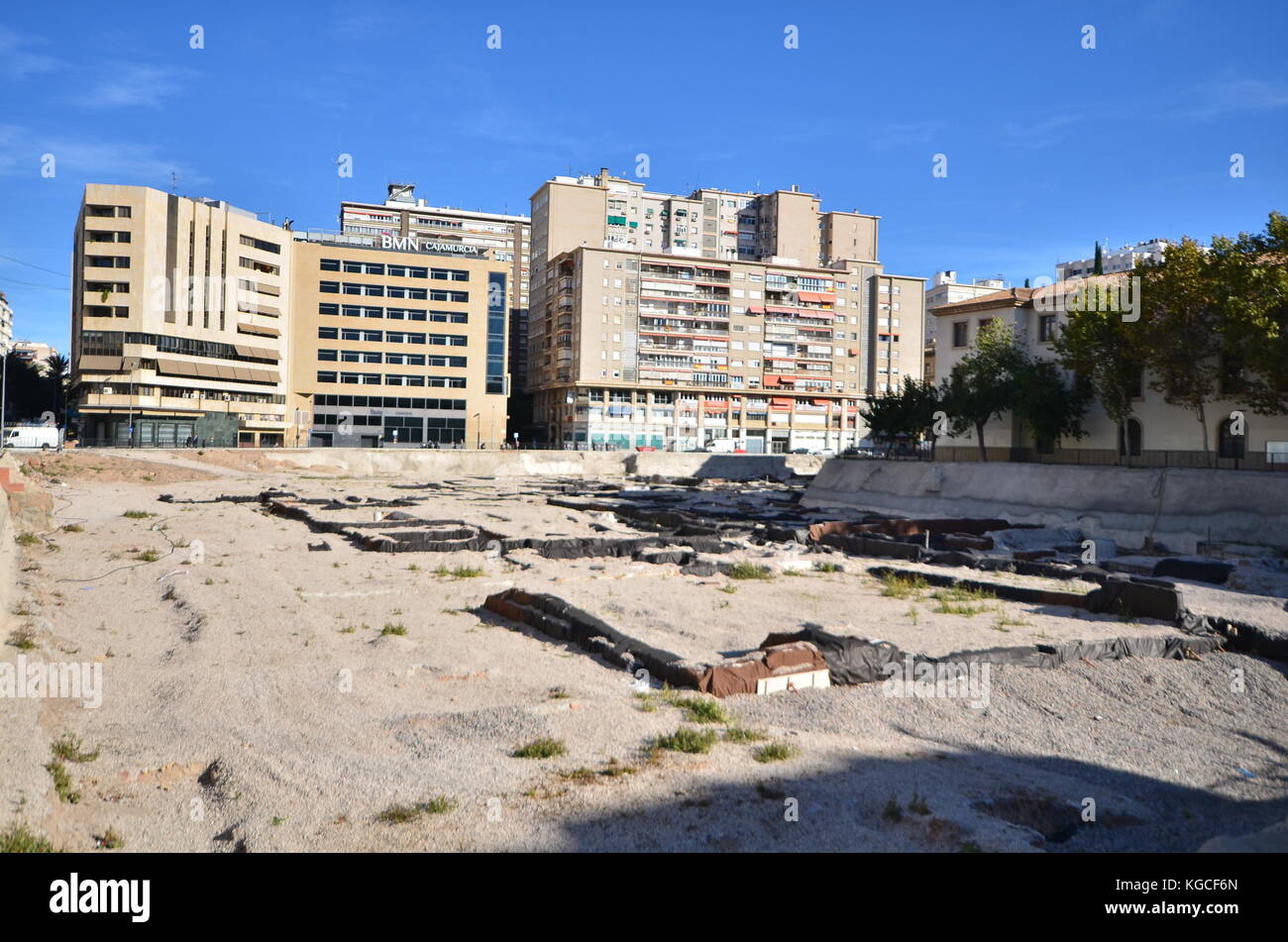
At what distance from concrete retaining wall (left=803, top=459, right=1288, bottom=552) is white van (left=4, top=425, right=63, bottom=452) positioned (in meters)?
52.1

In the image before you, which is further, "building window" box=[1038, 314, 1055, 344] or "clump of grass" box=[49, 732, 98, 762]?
"building window" box=[1038, 314, 1055, 344]

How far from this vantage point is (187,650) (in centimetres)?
1353

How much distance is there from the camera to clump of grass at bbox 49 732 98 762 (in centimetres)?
858

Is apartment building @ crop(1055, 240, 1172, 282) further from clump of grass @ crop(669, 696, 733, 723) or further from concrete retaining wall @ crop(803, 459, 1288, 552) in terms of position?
clump of grass @ crop(669, 696, 733, 723)

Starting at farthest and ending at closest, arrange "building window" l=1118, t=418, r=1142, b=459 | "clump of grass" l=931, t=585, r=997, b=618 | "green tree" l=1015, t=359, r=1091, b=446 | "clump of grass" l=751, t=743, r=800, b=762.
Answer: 1. "green tree" l=1015, t=359, r=1091, b=446
2. "building window" l=1118, t=418, r=1142, b=459
3. "clump of grass" l=931, t=585, r=997, b=618
4. "clump of grass" l=751, t=743, r=800, b=762

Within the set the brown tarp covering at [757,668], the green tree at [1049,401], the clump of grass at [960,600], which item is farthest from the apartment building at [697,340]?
the brown tarp covering at [757,668]

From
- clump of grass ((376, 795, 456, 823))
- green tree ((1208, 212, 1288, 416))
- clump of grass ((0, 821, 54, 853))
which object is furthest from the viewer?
green tree ((1208, 212, 1288, 416))

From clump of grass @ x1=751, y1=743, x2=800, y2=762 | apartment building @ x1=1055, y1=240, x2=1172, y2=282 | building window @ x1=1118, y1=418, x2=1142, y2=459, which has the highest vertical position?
apartment building @ x1=1055, y1=240, x2=1172, y2=282

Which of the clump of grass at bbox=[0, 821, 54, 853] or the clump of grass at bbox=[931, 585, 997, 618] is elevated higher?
the clump of grass at bbox=[0, 821, 54, 853]

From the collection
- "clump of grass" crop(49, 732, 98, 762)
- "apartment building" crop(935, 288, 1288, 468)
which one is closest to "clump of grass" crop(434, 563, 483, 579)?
"clump of grass" crop(49, 732, 98, 762)

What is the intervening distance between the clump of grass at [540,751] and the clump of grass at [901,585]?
1261 centimetres
